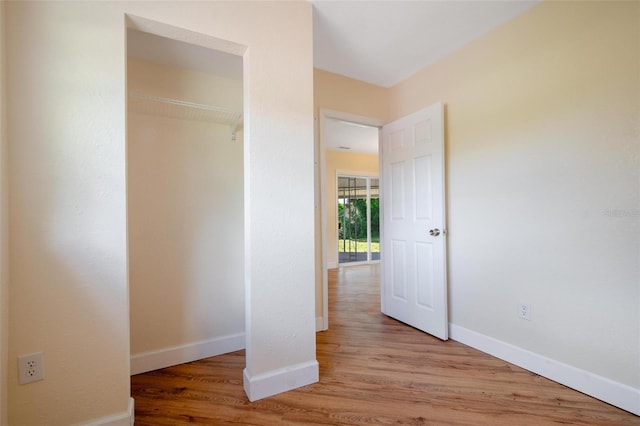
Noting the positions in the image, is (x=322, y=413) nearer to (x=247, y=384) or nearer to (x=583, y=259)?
(x=247, y=384)

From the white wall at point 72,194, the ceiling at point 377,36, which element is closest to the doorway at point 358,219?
the ceiling at point 377,36

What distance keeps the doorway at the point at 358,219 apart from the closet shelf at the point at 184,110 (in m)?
4.25

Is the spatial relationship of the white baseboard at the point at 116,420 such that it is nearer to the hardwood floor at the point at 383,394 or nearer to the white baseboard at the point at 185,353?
the hardwood floor at the point at 383,394

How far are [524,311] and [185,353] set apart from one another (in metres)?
2.46

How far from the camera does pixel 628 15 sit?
4.83ft

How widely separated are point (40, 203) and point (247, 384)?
4.51ft

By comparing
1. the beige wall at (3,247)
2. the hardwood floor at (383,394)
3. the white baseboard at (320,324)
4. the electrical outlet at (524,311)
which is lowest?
the hardwood floor at (383,394)

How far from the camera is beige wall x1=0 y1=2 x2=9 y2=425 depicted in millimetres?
1104

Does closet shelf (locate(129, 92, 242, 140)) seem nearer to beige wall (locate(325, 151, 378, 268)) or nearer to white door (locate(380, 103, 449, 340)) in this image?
white door (locate(380, 103, 449, 340))

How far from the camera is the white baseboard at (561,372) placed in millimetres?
1480

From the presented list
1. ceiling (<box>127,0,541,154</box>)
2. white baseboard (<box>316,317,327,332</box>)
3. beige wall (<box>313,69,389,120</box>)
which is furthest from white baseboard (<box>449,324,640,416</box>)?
ceiling (<box>127,0,541,154</box>)

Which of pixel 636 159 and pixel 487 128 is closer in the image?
pixel 636 159

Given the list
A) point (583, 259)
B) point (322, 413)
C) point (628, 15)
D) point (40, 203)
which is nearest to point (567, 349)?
point (583, 259)

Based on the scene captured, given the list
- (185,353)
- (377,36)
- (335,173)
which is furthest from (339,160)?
(185,353)
